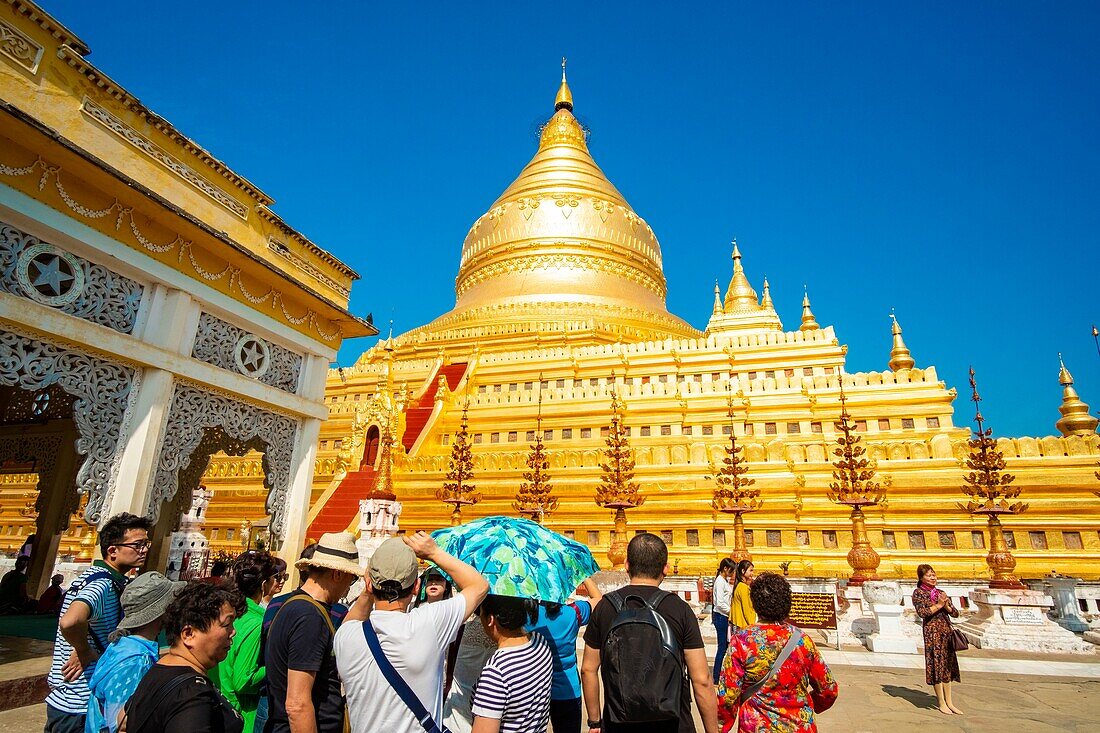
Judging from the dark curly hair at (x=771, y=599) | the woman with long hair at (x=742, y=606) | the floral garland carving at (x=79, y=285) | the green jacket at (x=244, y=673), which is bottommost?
the green jacket at (x=244, y=673)

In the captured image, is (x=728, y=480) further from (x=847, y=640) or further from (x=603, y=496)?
(x=847, y=640)

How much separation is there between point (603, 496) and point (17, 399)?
565 inches

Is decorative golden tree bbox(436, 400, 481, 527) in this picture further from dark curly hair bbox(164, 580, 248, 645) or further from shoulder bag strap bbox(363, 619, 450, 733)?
dark curly hair bbox(164, 580, 248, 645)

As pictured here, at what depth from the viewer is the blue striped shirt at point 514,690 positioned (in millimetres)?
2680

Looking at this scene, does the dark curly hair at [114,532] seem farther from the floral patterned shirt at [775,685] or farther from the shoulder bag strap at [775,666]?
the shoulder bag strap at [775,666]

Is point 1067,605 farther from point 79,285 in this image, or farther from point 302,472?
point 79,285

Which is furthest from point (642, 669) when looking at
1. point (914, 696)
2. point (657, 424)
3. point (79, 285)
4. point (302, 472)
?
point (657, 424)

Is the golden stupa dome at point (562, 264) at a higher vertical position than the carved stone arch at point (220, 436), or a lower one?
higher

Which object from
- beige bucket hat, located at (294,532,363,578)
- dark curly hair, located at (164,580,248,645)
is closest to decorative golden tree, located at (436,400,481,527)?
beige bucket hat, located at (294,532,363,578)

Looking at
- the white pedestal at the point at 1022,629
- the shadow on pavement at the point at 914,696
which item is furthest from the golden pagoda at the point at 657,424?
the shadow on pavement at the point at 914,696

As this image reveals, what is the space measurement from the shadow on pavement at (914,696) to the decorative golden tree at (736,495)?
7.45 meters

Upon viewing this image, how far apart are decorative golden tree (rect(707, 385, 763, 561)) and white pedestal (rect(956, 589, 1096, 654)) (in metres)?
5.09

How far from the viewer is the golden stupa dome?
3297 centimetres

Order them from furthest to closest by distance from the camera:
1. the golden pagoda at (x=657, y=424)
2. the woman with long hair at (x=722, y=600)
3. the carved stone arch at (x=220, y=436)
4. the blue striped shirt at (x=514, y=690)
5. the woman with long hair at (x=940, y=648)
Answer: the golden pagoda at (x=657, y=424) < the carved stone arch at (x=220, y=436) < the woman with long hair at (x=940, y=648) < the woman with long hair at (x=722, y=600) < the blue striped shirt at (x=514, y=690)
